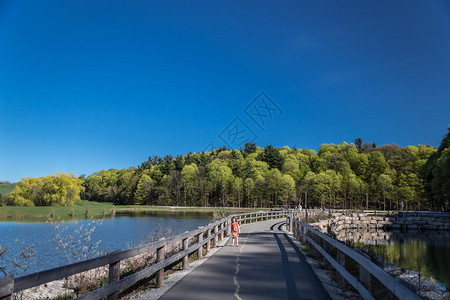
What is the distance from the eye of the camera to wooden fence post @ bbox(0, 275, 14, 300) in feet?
9.49

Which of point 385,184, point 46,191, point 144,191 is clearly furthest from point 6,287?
point 144,191

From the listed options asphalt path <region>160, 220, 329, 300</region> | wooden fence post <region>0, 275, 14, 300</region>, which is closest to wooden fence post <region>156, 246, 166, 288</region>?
asphalt path <region>160, 220, 329, 300</region>

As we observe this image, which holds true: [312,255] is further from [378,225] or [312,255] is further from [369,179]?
[369,179]

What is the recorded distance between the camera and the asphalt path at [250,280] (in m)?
6.15

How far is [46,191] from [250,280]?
63219 mm

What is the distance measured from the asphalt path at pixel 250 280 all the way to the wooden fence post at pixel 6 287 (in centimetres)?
333

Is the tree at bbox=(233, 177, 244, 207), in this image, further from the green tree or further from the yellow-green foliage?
the yellow-green foliage

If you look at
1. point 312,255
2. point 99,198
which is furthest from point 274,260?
point 99,198

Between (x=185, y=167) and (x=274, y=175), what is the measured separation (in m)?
31.2

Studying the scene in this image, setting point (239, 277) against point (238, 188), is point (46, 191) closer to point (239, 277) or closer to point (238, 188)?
point (238, 188)

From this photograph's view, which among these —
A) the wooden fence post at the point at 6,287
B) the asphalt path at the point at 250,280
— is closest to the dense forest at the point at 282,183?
the asphalt path at the point at 250,280

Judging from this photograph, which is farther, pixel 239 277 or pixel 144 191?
pixel 144 191

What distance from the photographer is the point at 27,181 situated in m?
60.1

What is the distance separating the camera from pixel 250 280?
7.42 meters
